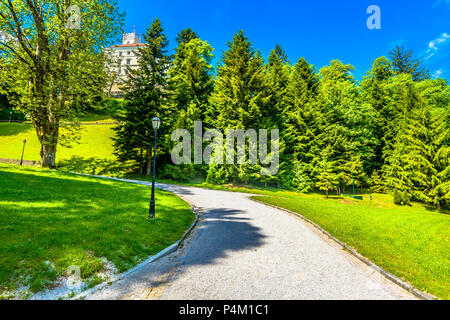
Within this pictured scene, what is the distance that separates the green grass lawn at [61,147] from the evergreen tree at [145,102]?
843 cm

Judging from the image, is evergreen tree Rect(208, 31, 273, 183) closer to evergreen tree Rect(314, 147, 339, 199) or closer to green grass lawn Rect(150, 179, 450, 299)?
evergreen tree Rect(314, 147, 339, 199)

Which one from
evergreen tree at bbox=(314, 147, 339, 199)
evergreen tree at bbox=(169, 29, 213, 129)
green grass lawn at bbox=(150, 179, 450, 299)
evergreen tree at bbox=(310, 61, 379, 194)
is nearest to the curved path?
green grass lawn at bbox=(150, 179, 450, 299)

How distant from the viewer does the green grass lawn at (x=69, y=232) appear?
14.6 ft

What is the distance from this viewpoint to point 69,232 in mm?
6109

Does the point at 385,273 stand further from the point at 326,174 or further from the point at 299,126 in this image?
the point at 299,126

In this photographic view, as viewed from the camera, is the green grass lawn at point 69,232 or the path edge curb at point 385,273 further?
the green grass lawn at point 69,232

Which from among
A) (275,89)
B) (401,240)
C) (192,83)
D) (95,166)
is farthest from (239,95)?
(95,166)

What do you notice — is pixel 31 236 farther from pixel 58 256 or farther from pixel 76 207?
pixel 76 207

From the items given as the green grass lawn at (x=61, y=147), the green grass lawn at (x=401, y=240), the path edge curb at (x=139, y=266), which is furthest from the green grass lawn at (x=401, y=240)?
the green grass lawn at (x=61, y=147)

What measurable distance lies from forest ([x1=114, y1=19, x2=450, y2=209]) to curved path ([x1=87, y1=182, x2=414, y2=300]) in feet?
61.2

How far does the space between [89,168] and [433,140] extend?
4959cm

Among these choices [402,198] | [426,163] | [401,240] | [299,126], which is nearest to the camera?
[401,240]

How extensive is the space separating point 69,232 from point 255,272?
19.7 ft

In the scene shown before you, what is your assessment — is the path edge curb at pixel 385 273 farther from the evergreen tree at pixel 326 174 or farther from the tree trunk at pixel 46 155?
the tree trunk at pixel 46 155
